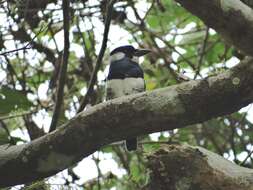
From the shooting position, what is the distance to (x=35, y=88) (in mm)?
3814

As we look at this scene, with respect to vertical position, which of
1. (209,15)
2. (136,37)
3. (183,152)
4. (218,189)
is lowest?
(218,189)

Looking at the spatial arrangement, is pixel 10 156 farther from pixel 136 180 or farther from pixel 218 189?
pixel 136 180

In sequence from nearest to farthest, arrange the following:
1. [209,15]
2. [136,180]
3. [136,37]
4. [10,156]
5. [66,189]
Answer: [209,15], [10,156], [66,189], [136,180], [136,37]

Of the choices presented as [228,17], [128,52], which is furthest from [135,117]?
[128,52]

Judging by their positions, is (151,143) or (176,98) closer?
(176,98)

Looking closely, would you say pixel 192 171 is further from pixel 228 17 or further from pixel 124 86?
pixel 124 86

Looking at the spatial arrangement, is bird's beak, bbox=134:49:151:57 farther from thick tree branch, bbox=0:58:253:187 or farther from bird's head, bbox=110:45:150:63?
thick tree branch, bbox=0:58:253:187

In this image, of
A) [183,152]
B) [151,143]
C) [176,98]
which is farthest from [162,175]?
[151,143]

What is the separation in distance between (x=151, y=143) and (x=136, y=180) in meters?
0.37

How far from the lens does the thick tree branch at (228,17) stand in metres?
1.83

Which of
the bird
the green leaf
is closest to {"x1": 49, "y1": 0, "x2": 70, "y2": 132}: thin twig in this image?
the green leaf

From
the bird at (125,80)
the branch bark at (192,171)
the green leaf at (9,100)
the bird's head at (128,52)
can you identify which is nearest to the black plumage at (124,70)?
the bird at (125,80)

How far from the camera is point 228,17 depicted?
6.08 ft

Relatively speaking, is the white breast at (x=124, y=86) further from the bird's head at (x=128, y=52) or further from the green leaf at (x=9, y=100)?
the green leaf at (x=9, y=100)
